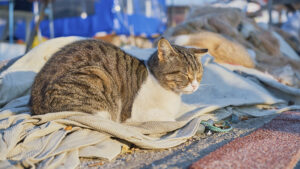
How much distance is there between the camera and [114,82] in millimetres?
2012

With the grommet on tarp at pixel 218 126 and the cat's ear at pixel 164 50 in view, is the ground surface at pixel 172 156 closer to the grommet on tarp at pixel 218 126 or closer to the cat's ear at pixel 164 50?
the grommet on tarp at pixel 218 126

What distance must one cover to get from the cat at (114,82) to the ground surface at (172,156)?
38 cm

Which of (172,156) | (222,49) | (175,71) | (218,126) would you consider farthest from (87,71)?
(222,49)

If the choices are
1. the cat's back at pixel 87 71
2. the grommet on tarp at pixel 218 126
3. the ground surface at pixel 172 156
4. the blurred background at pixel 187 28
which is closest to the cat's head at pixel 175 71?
the cat's back at pixel 87 71

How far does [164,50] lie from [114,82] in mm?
460

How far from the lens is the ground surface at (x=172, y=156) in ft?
4.75

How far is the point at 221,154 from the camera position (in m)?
1.43

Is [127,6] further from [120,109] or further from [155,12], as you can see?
[120,109]

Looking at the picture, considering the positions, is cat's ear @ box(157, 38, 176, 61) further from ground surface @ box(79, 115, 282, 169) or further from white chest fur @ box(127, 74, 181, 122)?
ground surface @ box(79, 115, 282, 169)

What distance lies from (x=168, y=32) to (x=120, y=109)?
116 inches

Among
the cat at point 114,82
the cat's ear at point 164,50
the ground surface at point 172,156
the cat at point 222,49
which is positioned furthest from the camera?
the cat at point 222,49

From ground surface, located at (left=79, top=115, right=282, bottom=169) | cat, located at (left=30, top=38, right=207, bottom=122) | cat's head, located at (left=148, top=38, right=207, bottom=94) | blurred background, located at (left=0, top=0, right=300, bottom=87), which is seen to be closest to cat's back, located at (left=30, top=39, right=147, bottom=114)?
cat, located at (left=30, top=38, right=207, bottom=122)

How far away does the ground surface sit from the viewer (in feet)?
4.75

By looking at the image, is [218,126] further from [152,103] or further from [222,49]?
[222,49]
